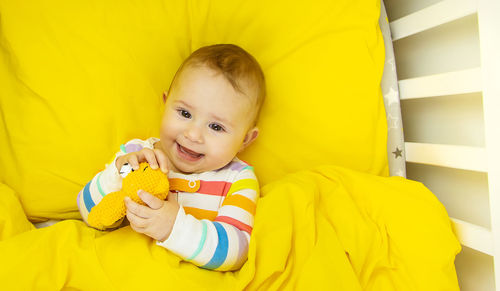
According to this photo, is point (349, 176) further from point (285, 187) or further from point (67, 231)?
point (67, 231)

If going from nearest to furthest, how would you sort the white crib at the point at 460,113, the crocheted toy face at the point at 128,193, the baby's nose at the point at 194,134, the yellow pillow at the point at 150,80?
the crocheted toy face at the point at 128,193, the white crib at the point at 460,113, the baby's nose at the point at 194,134, the yellow pillow at the point at 150,80

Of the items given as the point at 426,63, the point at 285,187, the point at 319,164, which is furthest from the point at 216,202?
the point at 426,63

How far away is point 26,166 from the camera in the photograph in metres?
0.93

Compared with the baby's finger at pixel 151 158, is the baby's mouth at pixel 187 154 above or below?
below

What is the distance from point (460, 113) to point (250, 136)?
1.67 feet

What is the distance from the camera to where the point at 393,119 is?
3.31 ft

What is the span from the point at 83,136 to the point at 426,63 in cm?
91

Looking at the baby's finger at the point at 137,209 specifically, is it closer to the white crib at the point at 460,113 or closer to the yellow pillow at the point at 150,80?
the yellow pillow at the point at 150,80

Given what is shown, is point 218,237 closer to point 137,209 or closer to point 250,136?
point 137,209

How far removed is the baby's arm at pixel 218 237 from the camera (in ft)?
2.25

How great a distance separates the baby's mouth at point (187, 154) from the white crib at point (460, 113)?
54cm

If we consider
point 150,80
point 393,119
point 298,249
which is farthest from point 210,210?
point 393,119

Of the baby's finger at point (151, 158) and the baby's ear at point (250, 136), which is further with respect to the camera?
the baby's ear at point (250, 136)

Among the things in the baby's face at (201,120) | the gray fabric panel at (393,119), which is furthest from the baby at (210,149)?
the gray fabric panel at (393,119)
